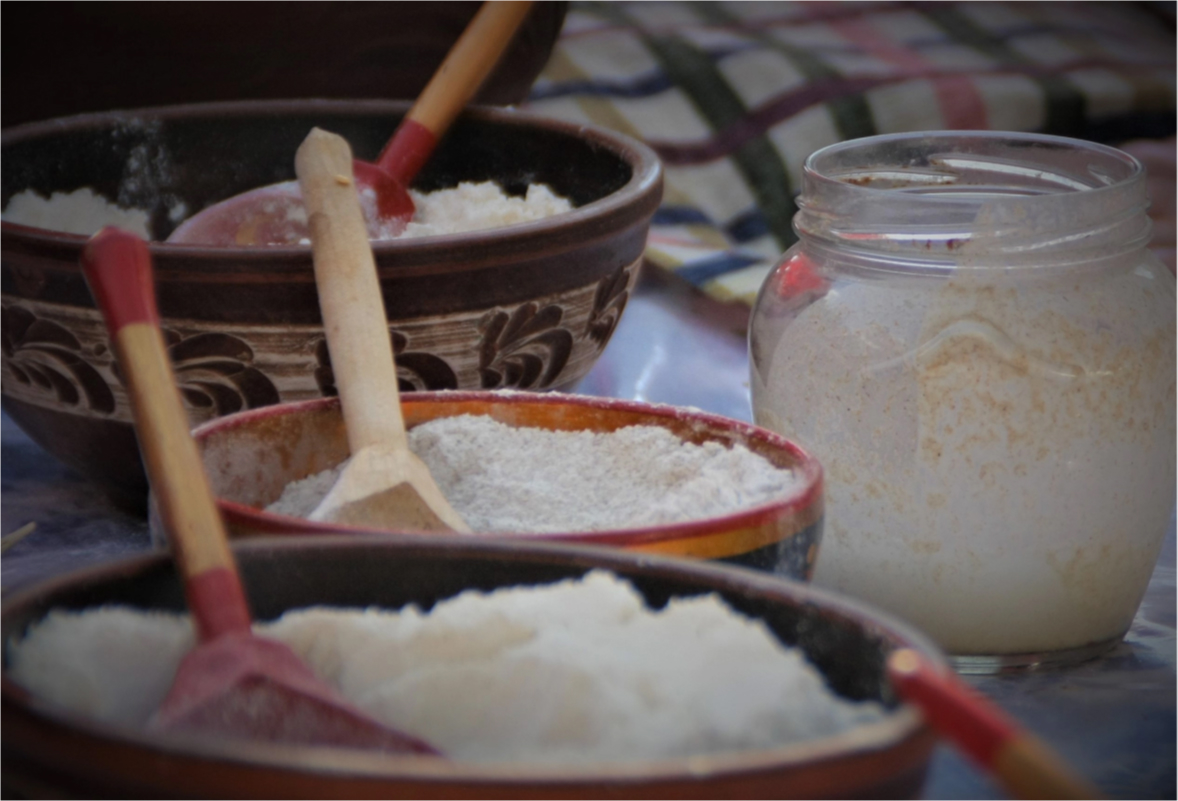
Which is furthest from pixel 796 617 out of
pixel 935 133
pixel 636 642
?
pixel 935 133

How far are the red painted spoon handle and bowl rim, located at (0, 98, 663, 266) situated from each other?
0.29 metres

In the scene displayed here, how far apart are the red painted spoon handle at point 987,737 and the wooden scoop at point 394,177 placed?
410 millimetres

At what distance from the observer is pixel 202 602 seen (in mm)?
280

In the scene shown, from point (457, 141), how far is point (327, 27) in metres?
0.15

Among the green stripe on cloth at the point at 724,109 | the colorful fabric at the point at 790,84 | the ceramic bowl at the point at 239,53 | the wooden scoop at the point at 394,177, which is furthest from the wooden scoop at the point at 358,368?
the green stripe on cloth at the point at 724,109

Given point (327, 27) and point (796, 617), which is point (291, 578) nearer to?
point (796, 617)

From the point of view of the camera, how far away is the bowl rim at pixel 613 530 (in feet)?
1.08

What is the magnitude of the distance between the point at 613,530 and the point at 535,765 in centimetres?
13

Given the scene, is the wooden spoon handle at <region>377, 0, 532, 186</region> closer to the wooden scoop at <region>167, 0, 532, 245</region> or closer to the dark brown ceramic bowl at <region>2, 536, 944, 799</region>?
the wooden scoop at <region>167, 0, 532, 245</region>

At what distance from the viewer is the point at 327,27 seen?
777mm

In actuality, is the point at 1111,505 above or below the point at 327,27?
below

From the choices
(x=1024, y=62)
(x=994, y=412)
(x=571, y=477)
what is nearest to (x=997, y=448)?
(x=994, y=412)

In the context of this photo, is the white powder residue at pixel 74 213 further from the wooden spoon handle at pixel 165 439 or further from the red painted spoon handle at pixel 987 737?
the red painted spoon handle at pixel 987 737

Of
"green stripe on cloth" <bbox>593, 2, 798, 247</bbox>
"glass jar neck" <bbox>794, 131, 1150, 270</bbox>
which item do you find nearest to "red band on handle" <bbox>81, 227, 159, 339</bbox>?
"glass jar neck" <bbox>794, 131, 1150, 270</bbox>
